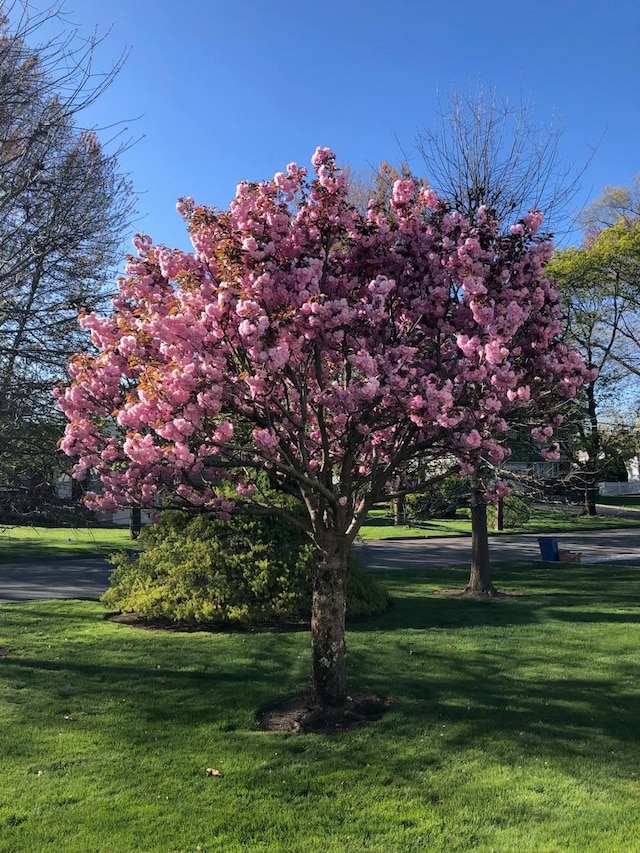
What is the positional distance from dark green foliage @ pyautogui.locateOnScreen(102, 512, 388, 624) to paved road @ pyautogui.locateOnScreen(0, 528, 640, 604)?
9.58 feet

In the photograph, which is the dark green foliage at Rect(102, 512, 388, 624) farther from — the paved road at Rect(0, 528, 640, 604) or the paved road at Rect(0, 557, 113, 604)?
the paved road at Rect(0, 528, 640, 604)

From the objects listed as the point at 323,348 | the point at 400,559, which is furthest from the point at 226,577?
the point at 400,559

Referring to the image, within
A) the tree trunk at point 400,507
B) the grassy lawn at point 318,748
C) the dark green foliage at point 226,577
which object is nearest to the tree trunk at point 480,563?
the dark green foliage at point 226,577

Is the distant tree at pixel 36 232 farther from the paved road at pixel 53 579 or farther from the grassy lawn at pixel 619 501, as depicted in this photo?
the grassy lawn at pixel 619 501

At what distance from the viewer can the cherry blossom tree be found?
4.95m

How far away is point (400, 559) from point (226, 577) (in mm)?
10392

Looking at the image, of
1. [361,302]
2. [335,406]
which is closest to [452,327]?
[361,302]

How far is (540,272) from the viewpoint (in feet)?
18.3

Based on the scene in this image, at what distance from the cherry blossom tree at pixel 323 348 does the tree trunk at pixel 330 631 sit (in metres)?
0.01

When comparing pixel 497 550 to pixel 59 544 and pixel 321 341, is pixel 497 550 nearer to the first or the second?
pixel 59 544

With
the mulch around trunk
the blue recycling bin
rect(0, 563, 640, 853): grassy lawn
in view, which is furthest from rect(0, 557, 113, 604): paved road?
the blue recycling bin

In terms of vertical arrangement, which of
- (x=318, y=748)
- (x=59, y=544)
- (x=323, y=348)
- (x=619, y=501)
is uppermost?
(x=323, y=348)

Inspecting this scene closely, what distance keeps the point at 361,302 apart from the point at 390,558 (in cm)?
1580

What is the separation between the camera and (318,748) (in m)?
5.29
